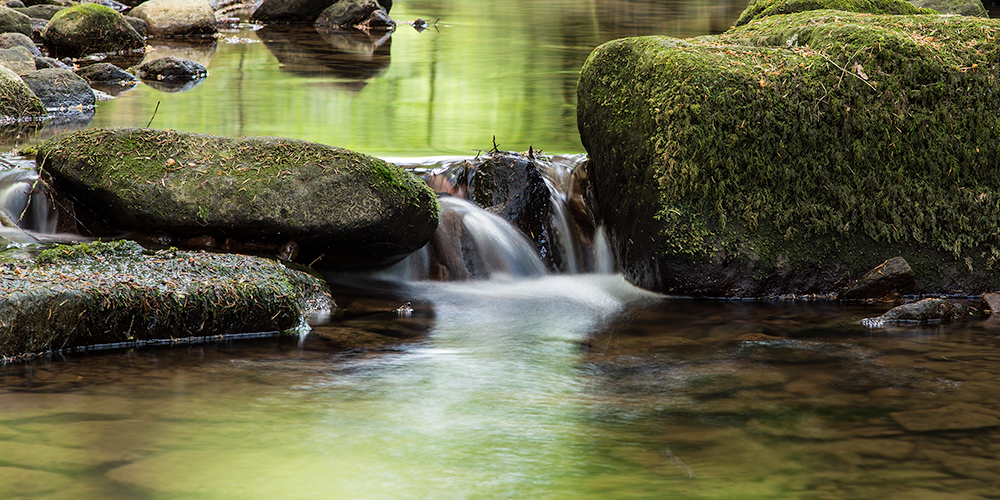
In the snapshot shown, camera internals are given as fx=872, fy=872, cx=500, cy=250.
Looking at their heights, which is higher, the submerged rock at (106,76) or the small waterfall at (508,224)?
the submerged rock at (106,76)

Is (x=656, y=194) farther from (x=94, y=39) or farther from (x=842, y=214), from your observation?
(x=94, y=39)

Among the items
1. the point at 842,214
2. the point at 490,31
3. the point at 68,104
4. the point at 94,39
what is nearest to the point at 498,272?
the point at 842,214

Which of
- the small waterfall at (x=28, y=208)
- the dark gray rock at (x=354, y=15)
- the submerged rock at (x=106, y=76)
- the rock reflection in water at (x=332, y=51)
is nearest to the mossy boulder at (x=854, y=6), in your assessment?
the rock reflection in water at (x=332, y=51)

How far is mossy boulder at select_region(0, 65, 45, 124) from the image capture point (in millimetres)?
11250

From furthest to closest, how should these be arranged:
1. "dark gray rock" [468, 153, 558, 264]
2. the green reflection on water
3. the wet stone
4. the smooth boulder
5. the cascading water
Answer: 1. the smooth boulder
2. the green reflection on water
3. "dark gray rock" [468, 153, 558, 264]
4. the cascading water
5. the wet stone

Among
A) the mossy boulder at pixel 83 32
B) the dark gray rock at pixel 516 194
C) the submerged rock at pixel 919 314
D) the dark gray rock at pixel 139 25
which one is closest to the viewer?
the submerged rock at pixel 919 314

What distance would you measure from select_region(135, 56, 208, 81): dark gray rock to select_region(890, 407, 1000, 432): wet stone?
13903 mm

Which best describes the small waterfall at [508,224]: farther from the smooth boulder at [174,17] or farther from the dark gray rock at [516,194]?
the smooth boulder at [174,17]

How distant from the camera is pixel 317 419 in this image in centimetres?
383

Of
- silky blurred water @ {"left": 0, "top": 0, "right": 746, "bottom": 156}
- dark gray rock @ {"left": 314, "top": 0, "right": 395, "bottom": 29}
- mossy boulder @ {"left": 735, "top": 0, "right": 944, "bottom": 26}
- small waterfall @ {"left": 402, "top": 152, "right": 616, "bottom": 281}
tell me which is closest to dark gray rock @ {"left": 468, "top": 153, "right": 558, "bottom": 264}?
small waterfall @ {"left": 402, "top": 152, "right": 616, "bottom": 281}

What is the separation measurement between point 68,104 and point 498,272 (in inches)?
323

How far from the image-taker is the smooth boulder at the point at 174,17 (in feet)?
70.6

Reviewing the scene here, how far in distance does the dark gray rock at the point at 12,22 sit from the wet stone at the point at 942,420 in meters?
17.5

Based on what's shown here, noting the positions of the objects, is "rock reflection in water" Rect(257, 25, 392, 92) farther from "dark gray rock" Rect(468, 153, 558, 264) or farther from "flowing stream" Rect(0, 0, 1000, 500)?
"flowing stream" Rect(0, 0, 1000, 500)
